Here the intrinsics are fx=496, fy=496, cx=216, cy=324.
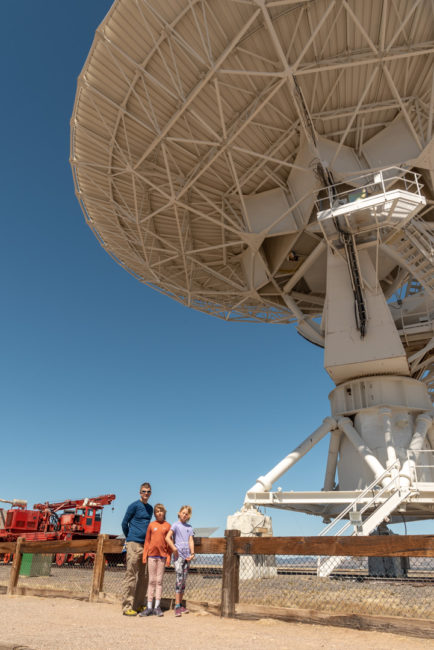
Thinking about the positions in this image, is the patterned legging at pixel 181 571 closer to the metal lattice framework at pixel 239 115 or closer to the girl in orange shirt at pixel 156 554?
the girl in orange shirt at pixel 156 554

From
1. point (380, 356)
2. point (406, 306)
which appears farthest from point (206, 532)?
point (406, 306)

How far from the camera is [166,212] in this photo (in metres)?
19.2

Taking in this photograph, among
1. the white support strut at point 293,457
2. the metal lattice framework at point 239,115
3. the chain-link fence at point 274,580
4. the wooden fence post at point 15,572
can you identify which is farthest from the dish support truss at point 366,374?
the wooden fence post at point 15,572

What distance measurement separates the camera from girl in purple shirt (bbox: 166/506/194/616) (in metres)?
6.13

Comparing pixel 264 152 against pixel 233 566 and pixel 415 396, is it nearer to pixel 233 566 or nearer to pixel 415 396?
pixel 415 396

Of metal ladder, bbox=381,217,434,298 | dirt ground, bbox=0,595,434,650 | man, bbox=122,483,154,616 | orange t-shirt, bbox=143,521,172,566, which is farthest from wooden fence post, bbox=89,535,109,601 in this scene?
metal ladder, bbox=381,217,434,298

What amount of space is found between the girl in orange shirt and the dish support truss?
9.11 meters

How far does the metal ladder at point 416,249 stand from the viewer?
616 inches

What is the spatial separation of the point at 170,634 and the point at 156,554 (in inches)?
57.2

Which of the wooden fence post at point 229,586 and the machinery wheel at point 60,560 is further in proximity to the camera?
the machinery wheel at point 60,560

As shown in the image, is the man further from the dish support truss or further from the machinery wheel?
the machinery wheel

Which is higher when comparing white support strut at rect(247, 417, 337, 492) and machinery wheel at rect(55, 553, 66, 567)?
white support strut at rect(247, 417, 337, 492)

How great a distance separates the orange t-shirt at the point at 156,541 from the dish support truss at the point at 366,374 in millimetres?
9111

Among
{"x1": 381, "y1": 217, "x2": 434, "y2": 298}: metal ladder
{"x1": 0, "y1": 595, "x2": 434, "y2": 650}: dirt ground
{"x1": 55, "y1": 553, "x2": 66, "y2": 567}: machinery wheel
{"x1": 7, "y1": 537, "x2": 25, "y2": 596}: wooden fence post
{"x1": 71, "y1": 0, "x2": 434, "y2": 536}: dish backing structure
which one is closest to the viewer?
{"x1": 0, "y1": 595, "x2": 434, "y2": 650}: dirt ground
